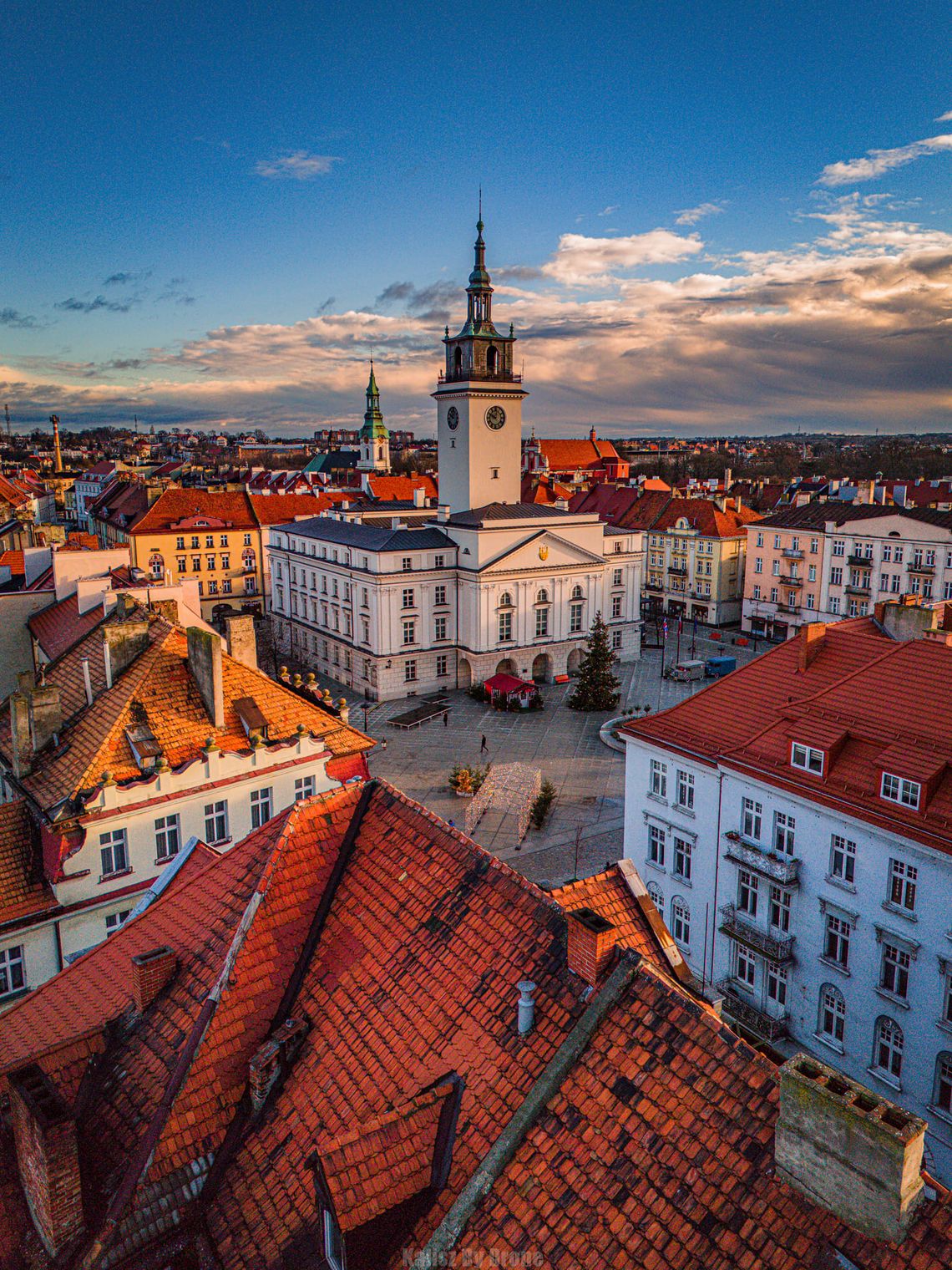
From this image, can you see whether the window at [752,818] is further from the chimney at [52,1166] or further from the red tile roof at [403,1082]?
the chimney at [52,1166]

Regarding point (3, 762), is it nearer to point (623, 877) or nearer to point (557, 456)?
point (623, 877)

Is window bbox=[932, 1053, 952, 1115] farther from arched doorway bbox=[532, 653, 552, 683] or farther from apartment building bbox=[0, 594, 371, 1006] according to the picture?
arched doorway bbox=[532, 653, 552, 683]

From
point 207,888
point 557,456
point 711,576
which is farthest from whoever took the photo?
point 557,456

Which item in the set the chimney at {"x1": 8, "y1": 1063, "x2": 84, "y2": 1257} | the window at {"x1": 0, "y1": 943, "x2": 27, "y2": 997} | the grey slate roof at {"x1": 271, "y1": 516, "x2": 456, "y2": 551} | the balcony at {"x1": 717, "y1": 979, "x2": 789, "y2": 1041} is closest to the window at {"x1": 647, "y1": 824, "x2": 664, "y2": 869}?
the balcony at {"x1": 717, "y1": 979, "x2": 789, "y2": 1041}

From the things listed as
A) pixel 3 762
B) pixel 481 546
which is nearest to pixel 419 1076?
pixel 3 762

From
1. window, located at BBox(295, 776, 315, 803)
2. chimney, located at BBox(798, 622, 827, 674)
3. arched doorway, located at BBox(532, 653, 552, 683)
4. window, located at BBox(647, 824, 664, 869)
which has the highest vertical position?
chimney, located at BBox(798, 622, 827, 674)

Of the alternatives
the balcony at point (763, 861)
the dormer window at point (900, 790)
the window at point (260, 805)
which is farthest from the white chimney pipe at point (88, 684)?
the dormer window at point (900, 790)

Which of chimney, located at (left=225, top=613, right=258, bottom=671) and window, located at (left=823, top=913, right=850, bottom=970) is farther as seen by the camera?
chimney, located at (left=225, top=613, right=258, bottom=671)

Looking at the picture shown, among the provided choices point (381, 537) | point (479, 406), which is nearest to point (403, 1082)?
point (381, 537)
